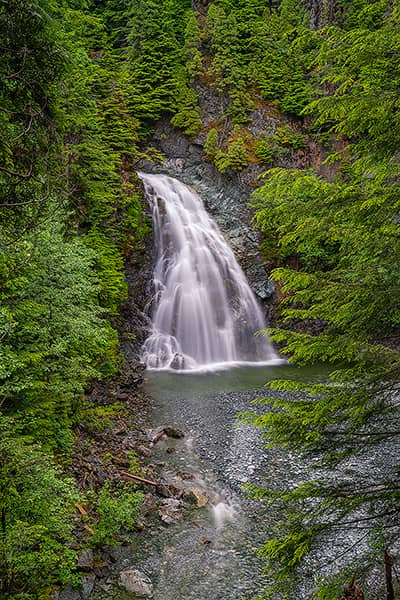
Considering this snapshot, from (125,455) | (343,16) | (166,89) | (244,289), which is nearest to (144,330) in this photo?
(244,289)

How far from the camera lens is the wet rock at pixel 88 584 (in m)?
5.01

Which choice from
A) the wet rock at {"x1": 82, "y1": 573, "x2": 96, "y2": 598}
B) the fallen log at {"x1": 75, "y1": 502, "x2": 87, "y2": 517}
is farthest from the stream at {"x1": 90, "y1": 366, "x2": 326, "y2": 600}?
the fallen log at {"x1": 75, "y1": 502, "x2": 87, "y2": 517}

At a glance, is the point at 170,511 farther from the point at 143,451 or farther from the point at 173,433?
the point at 173,433

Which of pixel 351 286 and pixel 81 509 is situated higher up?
pixel 351 286

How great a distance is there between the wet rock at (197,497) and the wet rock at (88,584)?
238cm

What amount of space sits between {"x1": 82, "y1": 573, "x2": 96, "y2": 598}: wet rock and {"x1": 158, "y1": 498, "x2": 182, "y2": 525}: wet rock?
162 cm

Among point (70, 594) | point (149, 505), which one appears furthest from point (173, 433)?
point (70, 594)

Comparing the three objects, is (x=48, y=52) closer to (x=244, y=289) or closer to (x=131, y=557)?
(x=131, y=557)

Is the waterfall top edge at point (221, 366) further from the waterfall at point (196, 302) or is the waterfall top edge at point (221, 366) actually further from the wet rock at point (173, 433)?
the wet rock at point (173, 433)

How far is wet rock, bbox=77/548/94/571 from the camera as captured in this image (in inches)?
208

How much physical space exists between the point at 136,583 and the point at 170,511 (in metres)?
1.68

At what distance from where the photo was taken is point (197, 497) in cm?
735

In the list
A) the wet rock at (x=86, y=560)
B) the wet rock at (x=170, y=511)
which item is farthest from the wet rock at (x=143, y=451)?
the wet rock at (x=86, y=560)

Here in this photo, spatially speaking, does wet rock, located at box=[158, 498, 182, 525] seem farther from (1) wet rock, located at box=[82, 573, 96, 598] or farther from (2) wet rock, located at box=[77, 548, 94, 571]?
(1) wet rock, located at box=[82, 573, 96, 598]
